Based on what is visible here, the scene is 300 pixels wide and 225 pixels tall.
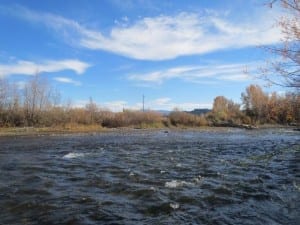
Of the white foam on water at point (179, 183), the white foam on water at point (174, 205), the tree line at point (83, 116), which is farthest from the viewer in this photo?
the tree line at point (83, 116)

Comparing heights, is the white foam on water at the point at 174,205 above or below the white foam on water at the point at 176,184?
below

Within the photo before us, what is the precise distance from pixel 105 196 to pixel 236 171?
25.1ft

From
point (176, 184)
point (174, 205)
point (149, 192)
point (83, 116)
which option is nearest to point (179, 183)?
point (176, 184)

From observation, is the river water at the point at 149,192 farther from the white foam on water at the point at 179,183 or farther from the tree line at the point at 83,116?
the tree line at the point at 83,116

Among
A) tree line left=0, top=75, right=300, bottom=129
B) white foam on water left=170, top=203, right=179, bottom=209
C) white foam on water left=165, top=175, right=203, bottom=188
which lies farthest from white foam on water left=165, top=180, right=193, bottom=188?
tree line left=0, top=75, right=300, bottom=129

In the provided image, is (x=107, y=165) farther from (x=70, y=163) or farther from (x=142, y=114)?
(x=142, y=114)

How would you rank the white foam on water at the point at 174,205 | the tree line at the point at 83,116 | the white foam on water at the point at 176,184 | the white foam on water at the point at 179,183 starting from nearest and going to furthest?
the white foam on water at the point at 174,205
the white foam on water at the point at 176,184
the white foam on water at the point at 179,183
the tree line at the point at 83,116

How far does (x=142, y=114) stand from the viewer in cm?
7662

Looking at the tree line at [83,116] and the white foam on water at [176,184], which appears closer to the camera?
the white foam on water at [176,184]

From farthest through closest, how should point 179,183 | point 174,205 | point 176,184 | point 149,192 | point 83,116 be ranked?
point 83,116
point 179,183
point 176,184
point 149,192
point 174,205

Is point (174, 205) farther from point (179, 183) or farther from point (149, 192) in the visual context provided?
point (179, 183)

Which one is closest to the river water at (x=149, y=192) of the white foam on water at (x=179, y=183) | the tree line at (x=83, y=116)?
the white foam on water at (x=179, y=183)

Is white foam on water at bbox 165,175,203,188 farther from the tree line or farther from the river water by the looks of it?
the tree line

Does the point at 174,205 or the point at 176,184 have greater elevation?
the point at 176,184
